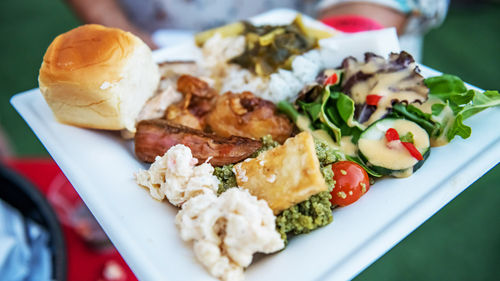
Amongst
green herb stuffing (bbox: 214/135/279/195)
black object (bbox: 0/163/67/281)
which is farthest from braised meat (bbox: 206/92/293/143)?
black object (bbox: 0/163/67/281)

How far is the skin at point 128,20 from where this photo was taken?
2.64 metres

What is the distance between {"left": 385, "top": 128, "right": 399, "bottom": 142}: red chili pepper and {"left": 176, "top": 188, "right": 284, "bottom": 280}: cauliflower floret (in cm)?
61

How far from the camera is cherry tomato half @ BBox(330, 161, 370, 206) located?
53.8 inches

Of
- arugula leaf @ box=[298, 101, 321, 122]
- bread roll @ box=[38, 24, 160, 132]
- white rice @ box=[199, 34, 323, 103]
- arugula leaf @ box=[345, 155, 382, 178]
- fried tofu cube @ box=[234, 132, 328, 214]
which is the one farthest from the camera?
white rice @ box=[199, 34, 323, 103]

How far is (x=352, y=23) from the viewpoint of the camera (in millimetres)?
2406

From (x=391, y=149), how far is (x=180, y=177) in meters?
0.82

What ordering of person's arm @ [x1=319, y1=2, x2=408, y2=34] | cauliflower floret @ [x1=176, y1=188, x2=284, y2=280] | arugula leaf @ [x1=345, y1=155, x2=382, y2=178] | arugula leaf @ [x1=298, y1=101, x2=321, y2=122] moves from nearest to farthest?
cauliflower floret @ [x1=176, y1=188, x2=284, y2=280], arugula leaf @ [x1=345, y1=155, x2=382, y2=178], arugula leaf @ [x1=298, y1=101, x2=321, y2=122], person's arm @ [x1=319, y1=2, x2=408, y2=34]

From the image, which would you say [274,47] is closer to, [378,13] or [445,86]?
[445,86]

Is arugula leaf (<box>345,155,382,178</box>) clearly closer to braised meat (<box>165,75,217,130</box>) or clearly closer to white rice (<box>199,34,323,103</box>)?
white rice (<box>199,34,323,103</box>)

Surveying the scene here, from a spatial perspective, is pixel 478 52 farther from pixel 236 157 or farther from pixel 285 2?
pixel 236 157

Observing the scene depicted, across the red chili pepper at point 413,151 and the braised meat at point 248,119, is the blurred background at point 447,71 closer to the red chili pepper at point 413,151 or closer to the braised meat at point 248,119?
the red chili pepper at point 413,151

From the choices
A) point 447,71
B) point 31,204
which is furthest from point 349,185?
point 447,71

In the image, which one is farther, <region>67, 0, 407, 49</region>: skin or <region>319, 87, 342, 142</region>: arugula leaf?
<region>67, 0, 407, 49</region>: skin

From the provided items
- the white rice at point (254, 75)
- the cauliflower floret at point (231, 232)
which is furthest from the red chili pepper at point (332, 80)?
the cauliflower floret at point (231, 232)
